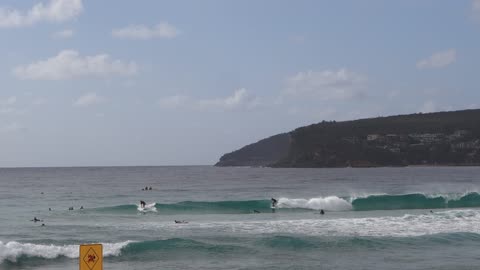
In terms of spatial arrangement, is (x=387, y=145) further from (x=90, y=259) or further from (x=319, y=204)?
(x=90, y=259)

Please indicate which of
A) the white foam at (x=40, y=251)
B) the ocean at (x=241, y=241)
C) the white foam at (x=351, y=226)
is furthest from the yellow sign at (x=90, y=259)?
the white foam at (x=351, y=226)

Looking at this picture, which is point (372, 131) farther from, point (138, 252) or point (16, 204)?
point (138, 252)

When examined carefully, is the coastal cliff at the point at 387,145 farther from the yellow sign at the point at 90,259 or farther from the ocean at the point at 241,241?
the yellow sign at the point at 90,259

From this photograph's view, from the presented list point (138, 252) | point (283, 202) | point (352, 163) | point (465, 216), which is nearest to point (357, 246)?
point (138, 252)

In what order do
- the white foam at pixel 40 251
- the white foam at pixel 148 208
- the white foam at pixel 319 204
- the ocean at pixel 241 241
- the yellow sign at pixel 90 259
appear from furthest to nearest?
the white foam at pixel 319 204 < the white foam at pixel 148 208 < the white foam at pixel 40 251 < the ocean at pixel 241 241 < the yellow sign at pixel 90 259

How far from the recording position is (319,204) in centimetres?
4609

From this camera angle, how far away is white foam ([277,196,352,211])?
4550cm

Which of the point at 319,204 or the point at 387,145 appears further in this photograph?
the point at 387,145

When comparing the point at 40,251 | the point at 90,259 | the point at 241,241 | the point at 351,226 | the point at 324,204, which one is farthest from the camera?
the point at 324,204

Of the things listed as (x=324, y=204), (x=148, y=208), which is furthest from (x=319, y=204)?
(x=148, y=208)

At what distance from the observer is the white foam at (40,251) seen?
2223 centimetres

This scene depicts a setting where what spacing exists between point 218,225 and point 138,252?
8662 millimetres

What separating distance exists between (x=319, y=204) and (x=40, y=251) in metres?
26.5

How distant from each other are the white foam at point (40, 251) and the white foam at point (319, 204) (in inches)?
911
